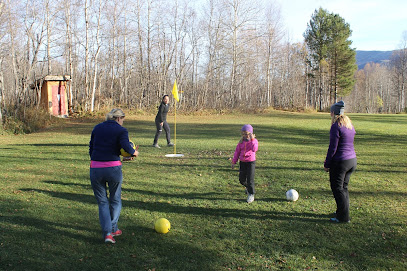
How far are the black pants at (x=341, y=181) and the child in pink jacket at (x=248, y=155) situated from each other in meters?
1.51

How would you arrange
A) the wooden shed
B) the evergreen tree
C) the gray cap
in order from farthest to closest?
1. the evergreen tree
2. the wooden shed
3. the gray cap

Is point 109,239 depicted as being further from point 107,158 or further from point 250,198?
point 250,198

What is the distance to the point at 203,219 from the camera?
5559 millimetres

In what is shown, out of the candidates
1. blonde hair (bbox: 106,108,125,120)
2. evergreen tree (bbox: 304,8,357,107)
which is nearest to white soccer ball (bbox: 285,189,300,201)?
blonde hair (bbox: 106,108,125,120)

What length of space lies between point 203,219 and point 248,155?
5.17 ft

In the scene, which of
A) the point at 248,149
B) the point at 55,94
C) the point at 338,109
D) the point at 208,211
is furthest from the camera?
the point at 55,94

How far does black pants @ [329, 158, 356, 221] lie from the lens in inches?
207

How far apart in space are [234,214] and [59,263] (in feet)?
9.68

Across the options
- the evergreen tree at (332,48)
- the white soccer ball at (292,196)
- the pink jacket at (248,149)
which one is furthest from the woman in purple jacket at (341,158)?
the evergreen tree at (332,48)

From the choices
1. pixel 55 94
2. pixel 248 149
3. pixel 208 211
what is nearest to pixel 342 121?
pixel 248 149

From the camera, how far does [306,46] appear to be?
5694cm

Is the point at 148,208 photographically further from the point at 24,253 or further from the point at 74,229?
the point at 24,253

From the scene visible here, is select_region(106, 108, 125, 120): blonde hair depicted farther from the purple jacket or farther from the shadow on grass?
the purple jacket

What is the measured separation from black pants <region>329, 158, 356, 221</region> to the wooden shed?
24.0 meters
